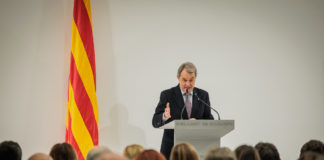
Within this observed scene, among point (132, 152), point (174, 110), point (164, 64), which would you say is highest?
point (164, 64)

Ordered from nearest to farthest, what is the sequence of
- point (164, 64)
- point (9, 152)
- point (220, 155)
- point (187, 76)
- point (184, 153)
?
point (220, 155), point (184, 153), point (9, 152), point (187, 76), point (164, 64)

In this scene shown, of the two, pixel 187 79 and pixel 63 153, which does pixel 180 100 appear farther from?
pixel 63 153

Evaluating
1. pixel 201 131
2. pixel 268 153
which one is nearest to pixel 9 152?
pixel 201 131

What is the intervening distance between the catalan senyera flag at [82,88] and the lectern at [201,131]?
6.67 ft

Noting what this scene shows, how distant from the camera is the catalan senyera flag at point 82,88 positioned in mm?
5719

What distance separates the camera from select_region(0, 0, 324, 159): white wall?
613 centimetres

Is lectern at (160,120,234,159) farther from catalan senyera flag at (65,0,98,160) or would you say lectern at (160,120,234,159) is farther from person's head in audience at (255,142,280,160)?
catalan senyera flag at (65,0,98,160)

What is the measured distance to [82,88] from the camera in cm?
582


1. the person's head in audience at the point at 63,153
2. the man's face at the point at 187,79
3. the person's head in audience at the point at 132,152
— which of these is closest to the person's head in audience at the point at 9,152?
the person's head in audience at the point at 63,153

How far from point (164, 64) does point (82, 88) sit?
4.75ft

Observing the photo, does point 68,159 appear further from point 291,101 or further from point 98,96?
point 291,101

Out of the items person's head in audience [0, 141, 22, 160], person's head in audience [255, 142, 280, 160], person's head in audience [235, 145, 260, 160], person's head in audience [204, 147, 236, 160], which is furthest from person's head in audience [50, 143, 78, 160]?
person's head in audience [255, 142, 280, 160]

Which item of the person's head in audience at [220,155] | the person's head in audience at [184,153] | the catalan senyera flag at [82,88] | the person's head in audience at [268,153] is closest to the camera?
the person's head in audience at [220,155]

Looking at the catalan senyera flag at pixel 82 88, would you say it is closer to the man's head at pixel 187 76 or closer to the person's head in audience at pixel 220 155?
the man's head at pixel 187 76
